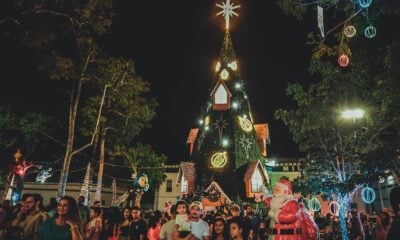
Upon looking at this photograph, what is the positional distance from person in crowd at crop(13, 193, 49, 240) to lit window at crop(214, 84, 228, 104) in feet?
76.8

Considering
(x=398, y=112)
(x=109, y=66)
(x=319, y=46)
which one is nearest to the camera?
(x=319, y=46)

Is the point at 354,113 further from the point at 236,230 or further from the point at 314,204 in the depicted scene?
the point at 236,230

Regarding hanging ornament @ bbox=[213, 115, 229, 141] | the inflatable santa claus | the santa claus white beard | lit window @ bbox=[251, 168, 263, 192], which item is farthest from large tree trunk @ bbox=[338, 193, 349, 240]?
hanging ornament @ bbox=[213, 115, 229, 141]

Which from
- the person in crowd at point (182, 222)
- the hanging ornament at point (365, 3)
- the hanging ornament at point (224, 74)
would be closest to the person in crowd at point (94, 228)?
the person in crowd at point (182, 222)

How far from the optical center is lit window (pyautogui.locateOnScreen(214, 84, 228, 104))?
29.1 metres

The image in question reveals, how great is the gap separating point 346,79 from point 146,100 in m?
15.2

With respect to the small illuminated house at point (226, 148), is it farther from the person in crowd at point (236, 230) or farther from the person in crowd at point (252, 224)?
the person in crowd at point (236, 230)

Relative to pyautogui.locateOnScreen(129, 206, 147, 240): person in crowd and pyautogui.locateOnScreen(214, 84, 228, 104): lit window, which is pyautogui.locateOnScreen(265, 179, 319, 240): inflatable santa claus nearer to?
pyautogui.locateOnScreen(129, 206, 147, 240): person in crowd

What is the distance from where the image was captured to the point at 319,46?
8.53m

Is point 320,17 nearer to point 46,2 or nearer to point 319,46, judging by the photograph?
point 319,46

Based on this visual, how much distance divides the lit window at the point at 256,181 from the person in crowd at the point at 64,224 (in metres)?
23.0

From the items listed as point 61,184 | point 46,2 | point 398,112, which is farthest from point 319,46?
point 61,184

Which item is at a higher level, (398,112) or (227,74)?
(227,74)

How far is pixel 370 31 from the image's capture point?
704cm
